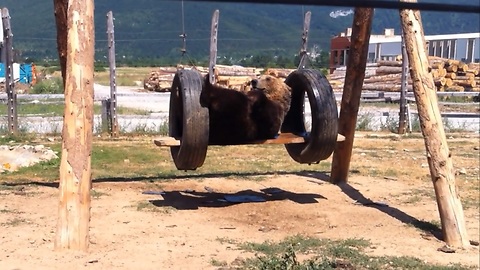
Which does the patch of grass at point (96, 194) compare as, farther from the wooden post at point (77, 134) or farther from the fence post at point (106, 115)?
the fence post at point (106, 115)

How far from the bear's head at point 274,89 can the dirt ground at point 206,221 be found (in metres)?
1.21

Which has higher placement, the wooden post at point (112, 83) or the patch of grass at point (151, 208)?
the wooden post at point (112, 83)

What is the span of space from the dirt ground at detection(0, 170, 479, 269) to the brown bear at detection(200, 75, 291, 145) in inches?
34.7

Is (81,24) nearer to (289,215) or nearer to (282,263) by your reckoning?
(282,263)

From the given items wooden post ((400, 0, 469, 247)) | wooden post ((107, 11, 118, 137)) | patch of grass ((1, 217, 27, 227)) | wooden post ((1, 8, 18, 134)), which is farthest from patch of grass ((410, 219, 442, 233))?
wooden post ((1, 8, 18, 134))

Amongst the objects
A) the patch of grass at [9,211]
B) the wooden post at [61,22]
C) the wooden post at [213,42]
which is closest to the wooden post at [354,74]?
the wooden post at [61,22]

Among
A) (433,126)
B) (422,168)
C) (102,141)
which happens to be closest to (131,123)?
(102,141)

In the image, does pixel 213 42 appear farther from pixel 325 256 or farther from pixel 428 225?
pixel 325 256

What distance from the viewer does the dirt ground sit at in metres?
5.90

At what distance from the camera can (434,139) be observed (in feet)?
23.4

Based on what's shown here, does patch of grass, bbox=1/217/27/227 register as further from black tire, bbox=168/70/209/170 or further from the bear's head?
the bear's head

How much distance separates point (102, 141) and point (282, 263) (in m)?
9.96

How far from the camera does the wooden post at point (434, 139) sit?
22.6 ft

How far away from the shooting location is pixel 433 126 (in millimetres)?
7164
